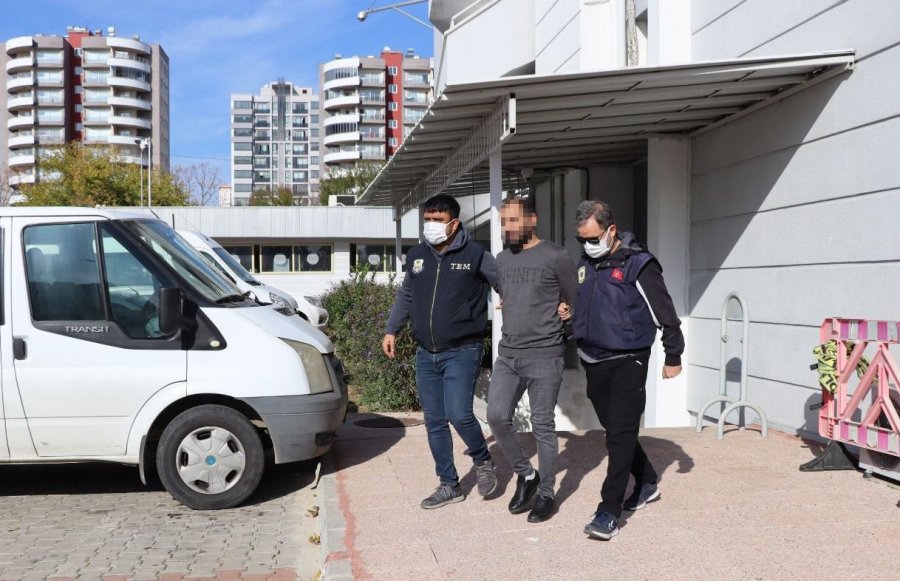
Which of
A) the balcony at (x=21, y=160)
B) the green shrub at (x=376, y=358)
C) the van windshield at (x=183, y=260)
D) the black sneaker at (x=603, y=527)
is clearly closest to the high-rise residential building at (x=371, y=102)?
the balcony at (x=21, y=160)

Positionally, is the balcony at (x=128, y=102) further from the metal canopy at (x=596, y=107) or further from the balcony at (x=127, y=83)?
the metal canopy at (x=596, y=107)

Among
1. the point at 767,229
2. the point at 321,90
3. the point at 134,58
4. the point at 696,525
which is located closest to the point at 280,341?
the point at 696,525

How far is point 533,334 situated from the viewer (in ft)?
16.0

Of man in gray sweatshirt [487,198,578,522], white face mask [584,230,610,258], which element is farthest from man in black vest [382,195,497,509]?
white face mask [584,230,610,258]

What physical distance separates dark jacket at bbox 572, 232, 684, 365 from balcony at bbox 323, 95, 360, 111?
114 metres

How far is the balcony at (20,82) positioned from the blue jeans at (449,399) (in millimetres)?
111571

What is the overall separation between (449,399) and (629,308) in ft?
4.10

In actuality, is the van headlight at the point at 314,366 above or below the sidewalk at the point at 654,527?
above

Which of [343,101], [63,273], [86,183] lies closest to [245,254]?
[63,273]

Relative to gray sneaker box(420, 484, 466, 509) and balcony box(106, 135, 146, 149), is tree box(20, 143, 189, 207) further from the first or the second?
gray sneaker box(420, 484, 466, 509)

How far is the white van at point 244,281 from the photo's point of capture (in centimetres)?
1072

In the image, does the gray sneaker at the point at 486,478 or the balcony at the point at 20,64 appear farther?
the balcony at the point at 20,64

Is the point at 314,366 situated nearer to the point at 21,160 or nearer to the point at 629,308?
the point at 629,308

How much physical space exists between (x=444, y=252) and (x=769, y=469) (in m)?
2.84
